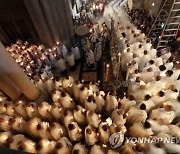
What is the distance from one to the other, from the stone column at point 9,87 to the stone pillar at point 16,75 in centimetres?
8

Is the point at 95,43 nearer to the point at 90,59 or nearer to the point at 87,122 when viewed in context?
the point at 90,59

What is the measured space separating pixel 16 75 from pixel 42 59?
135cm

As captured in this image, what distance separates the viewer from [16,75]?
415 centimetres

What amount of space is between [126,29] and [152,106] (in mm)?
2607

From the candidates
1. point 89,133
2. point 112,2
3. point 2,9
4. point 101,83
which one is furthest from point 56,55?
point 112,2

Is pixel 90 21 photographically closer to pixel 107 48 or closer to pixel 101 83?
pixel 107 48

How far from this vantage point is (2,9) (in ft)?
18.9

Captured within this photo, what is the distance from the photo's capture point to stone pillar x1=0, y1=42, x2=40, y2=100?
150 inches

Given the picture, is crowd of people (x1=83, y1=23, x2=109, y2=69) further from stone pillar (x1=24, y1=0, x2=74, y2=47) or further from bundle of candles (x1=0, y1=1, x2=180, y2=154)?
bundle of candles (x1=0, y1=1, x2=180, y2=154)

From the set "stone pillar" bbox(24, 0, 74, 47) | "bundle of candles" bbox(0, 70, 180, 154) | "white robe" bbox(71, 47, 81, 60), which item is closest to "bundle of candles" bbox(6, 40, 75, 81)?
"white robe" bbox(71, 47, 81, 60)

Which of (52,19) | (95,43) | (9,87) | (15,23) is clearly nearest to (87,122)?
(9,87)

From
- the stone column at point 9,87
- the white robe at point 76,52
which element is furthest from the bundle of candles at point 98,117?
the white robe at point 76,52

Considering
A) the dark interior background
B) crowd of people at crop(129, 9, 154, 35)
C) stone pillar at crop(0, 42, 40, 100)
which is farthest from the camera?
crowd of people at crop(129, 9, 154, 35)

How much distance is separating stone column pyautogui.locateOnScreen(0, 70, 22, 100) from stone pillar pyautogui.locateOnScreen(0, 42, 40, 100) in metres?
0.08
